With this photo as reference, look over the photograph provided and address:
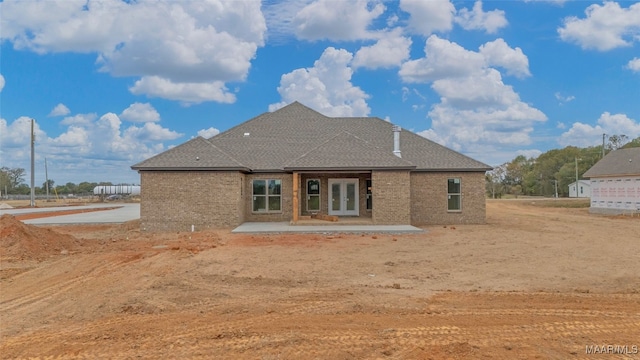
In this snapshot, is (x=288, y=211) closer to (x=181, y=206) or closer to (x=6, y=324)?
(x=181, y=206)

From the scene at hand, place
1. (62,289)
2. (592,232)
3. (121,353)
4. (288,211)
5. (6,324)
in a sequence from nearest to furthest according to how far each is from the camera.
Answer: (121,353) < (6,324) < (62,289) < (592,232) < (288,211)

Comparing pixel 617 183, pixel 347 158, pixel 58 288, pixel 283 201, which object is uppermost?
pixel 347 158

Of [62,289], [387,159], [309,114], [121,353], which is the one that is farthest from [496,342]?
[309,114]

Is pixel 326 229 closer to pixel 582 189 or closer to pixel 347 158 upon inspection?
pixel 347 158

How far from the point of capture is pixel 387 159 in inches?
790

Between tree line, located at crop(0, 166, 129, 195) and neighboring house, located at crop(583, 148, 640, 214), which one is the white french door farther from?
tree line, located at crop(0, 166, 129, 195)

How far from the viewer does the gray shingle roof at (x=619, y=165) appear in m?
30.6

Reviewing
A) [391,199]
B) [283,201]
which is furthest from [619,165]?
[283,201]

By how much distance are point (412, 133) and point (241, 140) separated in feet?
32.7

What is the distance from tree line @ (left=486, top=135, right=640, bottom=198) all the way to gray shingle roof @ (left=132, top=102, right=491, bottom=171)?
164ft

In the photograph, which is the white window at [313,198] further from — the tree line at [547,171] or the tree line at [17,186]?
the tree line at [17,186]

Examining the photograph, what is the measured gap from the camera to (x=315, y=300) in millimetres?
7410

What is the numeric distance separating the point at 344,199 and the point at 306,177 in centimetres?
230

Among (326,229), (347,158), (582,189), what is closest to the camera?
(326,229)
